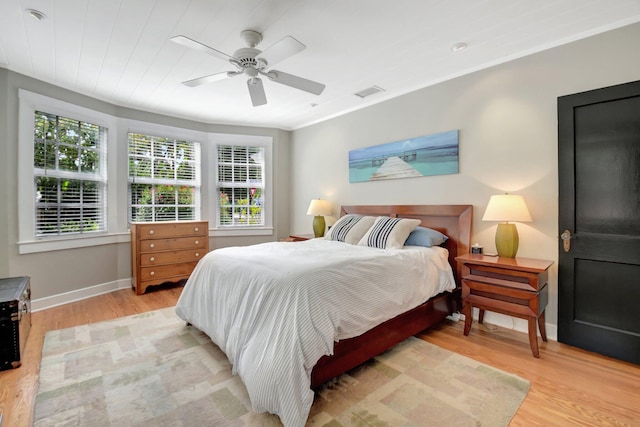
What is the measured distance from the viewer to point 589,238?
2355 millimetres

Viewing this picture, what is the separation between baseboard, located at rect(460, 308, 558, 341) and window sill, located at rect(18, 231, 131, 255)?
14.8ft

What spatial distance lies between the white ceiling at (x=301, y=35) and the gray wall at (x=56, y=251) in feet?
0.65

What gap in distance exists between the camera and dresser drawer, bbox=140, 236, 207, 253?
3.94 meters

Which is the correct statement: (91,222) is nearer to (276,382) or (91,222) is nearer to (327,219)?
(327,219)

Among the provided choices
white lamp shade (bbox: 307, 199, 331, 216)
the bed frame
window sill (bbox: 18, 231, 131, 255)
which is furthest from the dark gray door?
window sill (bbox: 18, 231, 131, 255)

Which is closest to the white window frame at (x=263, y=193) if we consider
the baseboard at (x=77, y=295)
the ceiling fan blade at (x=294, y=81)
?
the baseboard at (x=77, y=295)

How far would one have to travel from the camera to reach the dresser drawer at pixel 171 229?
154 inches

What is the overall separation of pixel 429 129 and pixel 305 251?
2063 millimetres

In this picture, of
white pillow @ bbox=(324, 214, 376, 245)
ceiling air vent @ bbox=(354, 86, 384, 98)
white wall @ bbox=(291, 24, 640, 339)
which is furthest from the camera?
ceiling air vent @ bbox=(354, 86, 384, 98)

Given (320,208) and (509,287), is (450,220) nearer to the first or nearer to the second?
(509,287)

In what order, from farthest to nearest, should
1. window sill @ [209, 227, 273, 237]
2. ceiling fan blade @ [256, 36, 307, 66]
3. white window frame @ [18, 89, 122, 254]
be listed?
window sill @ [209, 227, 273, 237] → white window frame @ [18, 89, 122, 254] → ceiling fan blade @ [256, 36, 307, 66]

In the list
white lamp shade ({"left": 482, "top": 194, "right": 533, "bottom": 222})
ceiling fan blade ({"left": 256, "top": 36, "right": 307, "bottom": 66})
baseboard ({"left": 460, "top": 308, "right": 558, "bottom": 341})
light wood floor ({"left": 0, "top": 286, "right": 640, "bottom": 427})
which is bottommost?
light wood floor ({"left": 0, "top": 286, "right": 640, "bottom": 427})

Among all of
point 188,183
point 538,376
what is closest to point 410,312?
point 538,376

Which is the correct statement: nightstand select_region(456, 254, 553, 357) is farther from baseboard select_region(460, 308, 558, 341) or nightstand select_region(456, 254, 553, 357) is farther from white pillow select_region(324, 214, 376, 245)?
white pillow select_region(324, 214, 376, 245)
